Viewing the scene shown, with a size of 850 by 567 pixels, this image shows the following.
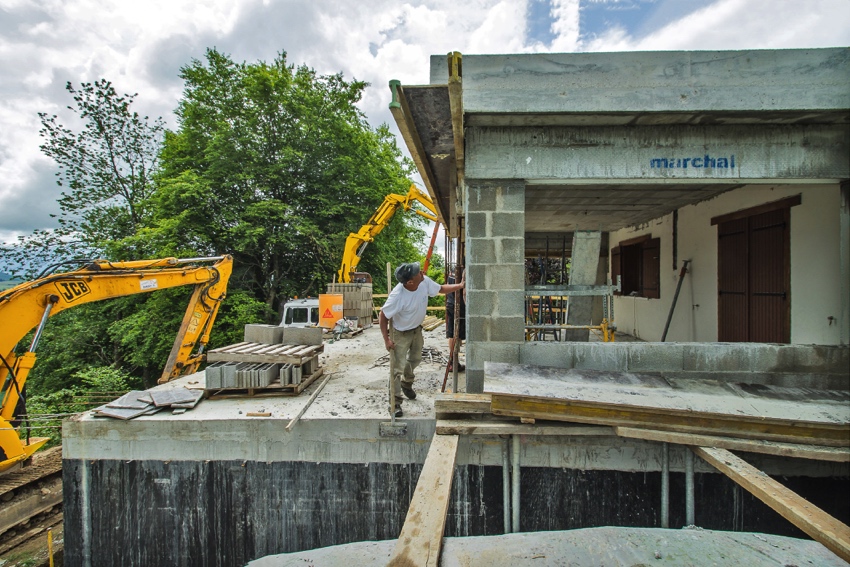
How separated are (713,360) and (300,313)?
989cm

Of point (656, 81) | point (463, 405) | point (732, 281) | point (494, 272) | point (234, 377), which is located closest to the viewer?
point (463, 405)

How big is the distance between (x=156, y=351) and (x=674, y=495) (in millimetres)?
15447

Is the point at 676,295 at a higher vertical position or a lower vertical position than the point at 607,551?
higher

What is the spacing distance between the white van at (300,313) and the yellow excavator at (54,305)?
344 cm

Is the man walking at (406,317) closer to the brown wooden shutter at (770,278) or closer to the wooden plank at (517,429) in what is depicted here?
the wooden plank at (517,429)

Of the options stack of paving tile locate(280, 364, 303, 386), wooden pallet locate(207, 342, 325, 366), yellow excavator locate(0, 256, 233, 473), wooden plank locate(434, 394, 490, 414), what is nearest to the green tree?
yellow excavator locate(0, 256, 233, 473)

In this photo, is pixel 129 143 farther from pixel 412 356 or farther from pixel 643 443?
pixel 643 443

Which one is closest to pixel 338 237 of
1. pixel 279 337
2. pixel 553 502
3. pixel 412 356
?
pixel 279 337

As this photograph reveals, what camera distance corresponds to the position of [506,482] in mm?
3844

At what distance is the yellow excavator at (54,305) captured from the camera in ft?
18.1

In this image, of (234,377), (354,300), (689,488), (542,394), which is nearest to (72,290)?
(234,377)

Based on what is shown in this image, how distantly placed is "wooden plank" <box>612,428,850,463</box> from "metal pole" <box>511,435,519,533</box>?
1.03m

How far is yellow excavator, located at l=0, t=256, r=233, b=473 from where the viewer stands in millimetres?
5516

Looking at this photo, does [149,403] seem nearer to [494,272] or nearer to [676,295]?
[494,272]
